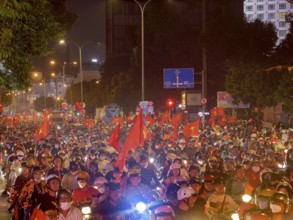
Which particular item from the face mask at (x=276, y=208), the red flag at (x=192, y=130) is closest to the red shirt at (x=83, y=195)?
the face mask at (x=276, y=208)

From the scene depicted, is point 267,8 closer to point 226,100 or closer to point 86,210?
point 226,100

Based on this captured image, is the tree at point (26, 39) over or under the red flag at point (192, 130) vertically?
over

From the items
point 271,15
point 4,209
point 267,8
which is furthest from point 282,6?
point 4,209

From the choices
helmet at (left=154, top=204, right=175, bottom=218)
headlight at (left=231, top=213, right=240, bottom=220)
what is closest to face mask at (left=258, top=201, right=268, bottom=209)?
headlight at (left=231, top=213, right=240, bottom=220)

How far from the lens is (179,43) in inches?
2165

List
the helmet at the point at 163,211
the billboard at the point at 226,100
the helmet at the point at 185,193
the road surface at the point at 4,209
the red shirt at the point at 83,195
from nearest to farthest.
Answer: the helmet at the point at 163,211
the helmet at the point at 185,193
the red shirt at the point at 83,195
the road surface at the point at 4,209
the billboard at the point at 226,100

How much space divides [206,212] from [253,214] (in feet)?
5.87

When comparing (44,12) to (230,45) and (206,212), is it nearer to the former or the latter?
(206,212)

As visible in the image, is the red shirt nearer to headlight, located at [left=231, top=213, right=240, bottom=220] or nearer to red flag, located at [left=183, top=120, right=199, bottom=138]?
headlight, located at [left=231, top=213, right=240, bottom=220]

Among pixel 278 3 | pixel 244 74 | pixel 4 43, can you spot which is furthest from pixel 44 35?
pixel 278 3

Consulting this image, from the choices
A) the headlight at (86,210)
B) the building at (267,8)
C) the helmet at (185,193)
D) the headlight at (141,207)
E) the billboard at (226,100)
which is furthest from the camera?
the building at (267,8)

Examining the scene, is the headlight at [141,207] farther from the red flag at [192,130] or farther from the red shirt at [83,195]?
the red flag at [192,130]

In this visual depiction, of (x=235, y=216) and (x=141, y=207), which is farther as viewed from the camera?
(x=141, y=207)

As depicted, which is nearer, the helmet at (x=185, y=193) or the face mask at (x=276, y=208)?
the face mask at (x=276, y=208)
